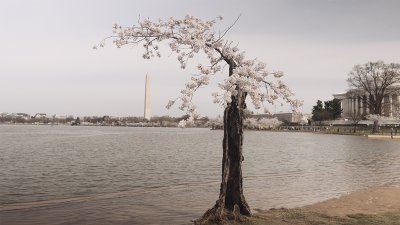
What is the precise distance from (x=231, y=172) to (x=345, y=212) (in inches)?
198

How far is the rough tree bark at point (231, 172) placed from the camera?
1397cm

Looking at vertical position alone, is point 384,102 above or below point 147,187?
above

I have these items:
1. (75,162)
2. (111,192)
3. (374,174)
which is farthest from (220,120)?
(75,162)

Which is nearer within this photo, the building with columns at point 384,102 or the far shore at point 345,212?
the far shore at point 345,212

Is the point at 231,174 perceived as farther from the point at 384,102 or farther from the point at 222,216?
the point at 384,102

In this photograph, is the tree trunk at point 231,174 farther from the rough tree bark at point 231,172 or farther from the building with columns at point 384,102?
the building with columns at point 384,102

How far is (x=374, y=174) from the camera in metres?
30.7

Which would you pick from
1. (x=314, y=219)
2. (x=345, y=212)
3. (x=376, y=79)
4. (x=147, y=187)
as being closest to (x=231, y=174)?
(x=314, y=219)

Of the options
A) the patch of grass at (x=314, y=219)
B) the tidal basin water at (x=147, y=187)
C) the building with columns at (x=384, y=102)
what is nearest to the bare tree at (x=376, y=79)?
the building with columns at (x=384, y=102)

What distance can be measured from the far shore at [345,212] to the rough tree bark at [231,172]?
2.13 ft

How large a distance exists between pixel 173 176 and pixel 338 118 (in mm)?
135905

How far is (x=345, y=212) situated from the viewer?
16250mm

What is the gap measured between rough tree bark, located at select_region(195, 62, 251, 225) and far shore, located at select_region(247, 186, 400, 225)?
650 millimetres

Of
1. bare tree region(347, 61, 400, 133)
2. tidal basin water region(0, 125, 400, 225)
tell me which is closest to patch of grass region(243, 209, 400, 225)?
tidal basin water region(0, 125, 400, 225)
